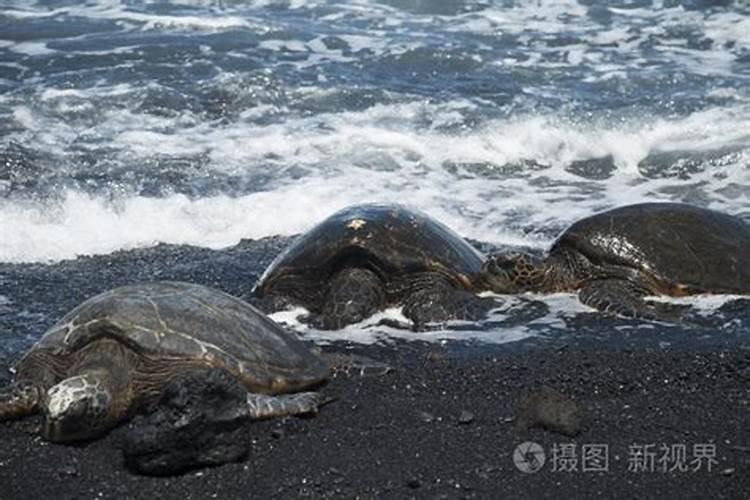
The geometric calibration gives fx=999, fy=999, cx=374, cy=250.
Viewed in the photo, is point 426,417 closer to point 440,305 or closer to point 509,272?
point 440,305

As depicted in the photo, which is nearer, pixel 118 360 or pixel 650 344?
pixel 118 360

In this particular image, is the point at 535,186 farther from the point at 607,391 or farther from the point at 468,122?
the point at 607,391

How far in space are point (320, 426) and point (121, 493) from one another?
0.89 meters

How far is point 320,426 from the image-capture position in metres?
4.19

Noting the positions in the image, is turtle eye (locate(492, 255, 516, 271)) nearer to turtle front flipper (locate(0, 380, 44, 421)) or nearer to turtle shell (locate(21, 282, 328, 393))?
turtle shell (locate(21, 282, 328, 393))

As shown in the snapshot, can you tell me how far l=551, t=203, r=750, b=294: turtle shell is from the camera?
5.88 m

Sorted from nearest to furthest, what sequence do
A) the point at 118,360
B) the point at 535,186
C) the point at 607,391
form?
1. the point at 118,360
2. the point at 607,391
3. the point at 535,186

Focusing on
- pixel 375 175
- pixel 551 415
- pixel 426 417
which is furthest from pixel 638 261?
pixel 375 175

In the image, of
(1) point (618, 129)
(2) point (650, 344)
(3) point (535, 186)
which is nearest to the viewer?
(2) point (650, 344)

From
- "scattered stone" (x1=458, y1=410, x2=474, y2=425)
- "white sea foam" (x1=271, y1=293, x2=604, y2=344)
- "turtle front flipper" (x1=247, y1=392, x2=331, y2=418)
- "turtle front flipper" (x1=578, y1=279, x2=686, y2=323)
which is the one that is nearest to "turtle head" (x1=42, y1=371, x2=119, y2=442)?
"turtle front flipper" (x1=247, y1=392, x2=331, y2=418)

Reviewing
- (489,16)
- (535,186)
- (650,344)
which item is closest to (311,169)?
(535,186)

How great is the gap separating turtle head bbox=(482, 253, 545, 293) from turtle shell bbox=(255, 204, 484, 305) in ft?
0.39

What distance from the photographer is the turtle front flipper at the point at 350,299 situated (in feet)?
17.9

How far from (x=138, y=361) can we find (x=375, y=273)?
2021 mm
